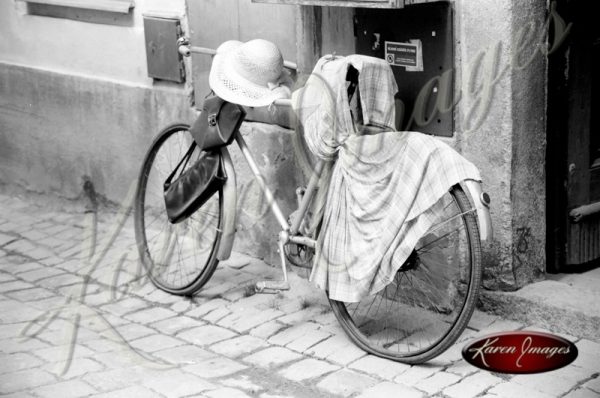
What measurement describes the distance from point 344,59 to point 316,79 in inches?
6.8

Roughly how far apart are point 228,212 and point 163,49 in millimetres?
1720

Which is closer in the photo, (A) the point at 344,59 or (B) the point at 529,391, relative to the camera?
(B) the point at 529,391

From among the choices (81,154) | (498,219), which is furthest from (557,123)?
(81,154)

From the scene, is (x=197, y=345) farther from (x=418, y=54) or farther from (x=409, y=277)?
(x=418, y=54)

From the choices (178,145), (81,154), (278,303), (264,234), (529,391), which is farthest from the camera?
(81,154)

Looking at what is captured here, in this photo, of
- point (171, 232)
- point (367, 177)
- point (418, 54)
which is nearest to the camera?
point (367, 177)

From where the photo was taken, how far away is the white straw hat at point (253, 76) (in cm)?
543

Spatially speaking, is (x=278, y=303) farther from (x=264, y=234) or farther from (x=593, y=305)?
(x=593, y=305)

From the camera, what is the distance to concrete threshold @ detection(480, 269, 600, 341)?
16.5 ft

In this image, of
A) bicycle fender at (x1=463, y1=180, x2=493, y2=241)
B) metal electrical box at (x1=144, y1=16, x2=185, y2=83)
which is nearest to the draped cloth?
bicycle fender at (x1=463, y1=180, x2=493, y2=241)

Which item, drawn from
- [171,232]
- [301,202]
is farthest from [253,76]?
[171,232]

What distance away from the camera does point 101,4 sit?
24.4ft

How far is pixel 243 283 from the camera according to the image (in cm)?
620

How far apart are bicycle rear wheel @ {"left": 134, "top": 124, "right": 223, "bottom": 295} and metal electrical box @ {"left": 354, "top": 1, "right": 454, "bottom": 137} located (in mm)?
1209
